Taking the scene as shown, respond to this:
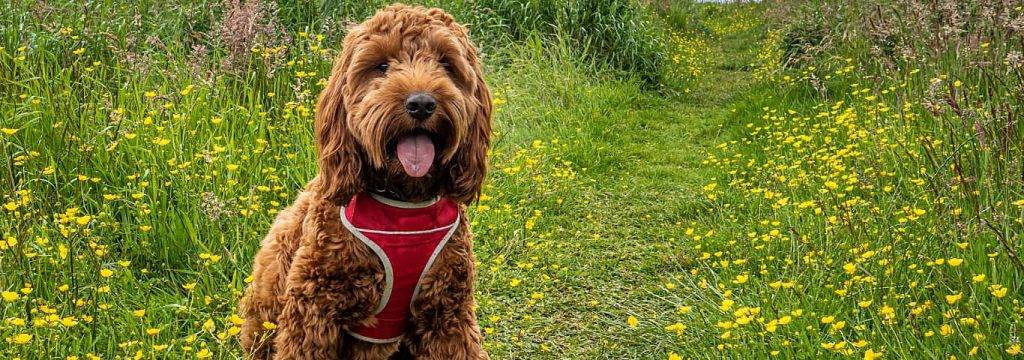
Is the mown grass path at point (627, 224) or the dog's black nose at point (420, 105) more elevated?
the dog's black nose at point (420, 105)

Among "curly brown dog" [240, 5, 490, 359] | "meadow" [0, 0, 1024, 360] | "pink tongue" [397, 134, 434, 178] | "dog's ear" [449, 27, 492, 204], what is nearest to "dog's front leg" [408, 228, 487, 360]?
"curly brown dog" [240, 5, 490, 359]

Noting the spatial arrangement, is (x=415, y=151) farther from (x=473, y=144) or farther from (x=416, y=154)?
(x=473, y=144)

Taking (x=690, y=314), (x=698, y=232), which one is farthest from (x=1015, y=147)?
(x=698, y=232)

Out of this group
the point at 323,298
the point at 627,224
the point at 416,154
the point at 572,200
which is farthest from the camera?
the point at 572,200

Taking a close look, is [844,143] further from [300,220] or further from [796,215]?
[300,220]

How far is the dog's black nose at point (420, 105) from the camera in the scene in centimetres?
275

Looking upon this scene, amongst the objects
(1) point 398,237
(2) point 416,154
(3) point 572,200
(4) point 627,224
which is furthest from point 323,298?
(3) point 572,200

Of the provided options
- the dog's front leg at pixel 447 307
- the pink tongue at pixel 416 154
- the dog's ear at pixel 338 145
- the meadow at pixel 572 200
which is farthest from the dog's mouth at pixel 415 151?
the meadow at pixel 572 200

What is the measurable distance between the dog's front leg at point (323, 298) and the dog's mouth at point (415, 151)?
37 cm

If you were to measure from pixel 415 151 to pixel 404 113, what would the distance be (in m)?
0.16

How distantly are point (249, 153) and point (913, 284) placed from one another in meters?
3.38

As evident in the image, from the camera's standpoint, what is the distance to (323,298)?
9.78 feet

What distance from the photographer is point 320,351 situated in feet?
9.92

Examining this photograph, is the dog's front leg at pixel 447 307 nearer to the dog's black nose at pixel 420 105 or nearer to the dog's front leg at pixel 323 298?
the dog's front leg at pixel 323 298
